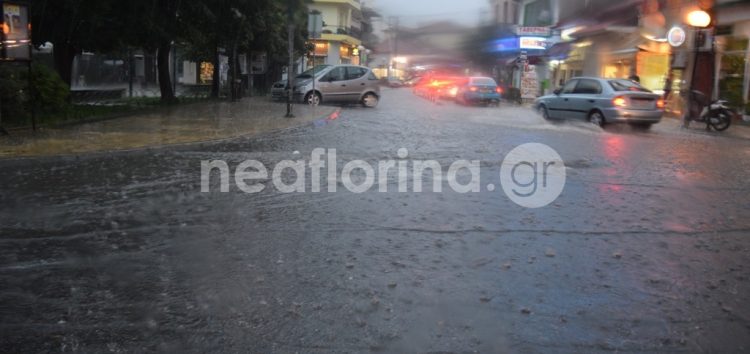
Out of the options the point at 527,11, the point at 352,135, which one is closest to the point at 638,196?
the point at 352,135

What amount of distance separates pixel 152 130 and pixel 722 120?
14598 mm

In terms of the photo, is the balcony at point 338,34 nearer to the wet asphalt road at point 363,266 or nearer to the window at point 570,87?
the window at point 570,87

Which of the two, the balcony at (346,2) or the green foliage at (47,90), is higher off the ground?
the balcony at (346,2)

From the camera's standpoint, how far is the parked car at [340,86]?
24.0 metres

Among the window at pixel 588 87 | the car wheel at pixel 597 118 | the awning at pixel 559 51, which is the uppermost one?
the awning at pixel 559 51

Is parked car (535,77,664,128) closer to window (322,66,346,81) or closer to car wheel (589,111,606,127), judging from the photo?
car wheel (589,111,606,127)

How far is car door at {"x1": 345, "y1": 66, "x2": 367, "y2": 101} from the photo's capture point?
955 inches

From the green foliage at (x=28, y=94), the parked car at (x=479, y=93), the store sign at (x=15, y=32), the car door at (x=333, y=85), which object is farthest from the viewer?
the parked car at (x=479, y=93)

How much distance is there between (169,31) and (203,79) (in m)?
19.9

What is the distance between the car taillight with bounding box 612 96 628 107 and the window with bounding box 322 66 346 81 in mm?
10785

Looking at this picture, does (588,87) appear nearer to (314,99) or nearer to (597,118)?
(597,118)

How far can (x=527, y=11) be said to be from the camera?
36.8 meters

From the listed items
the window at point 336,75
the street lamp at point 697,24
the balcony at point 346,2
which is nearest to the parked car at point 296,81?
the window at point 336,75

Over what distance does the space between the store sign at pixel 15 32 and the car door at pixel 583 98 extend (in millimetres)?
13373
